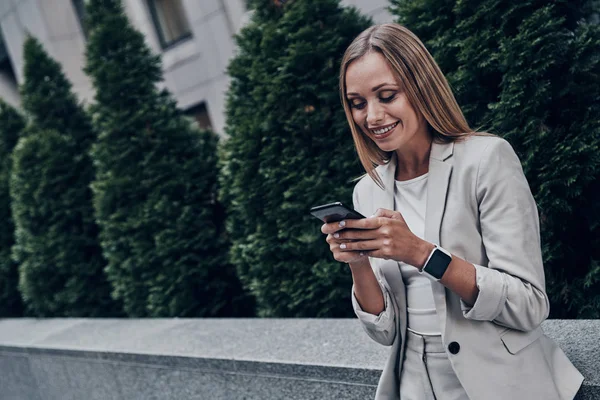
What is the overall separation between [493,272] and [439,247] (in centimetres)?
17

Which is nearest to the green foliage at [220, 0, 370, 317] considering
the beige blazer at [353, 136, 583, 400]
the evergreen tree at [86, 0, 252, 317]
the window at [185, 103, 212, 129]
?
the evergreen tree at [86, 0, 252, 317]

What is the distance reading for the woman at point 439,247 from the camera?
1.82 meters

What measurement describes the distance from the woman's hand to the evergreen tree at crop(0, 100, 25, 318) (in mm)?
7785

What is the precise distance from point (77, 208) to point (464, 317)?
20.2 feet

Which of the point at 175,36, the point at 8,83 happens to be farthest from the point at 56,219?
the point at 8,83

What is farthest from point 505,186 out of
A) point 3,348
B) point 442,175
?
point 3,348

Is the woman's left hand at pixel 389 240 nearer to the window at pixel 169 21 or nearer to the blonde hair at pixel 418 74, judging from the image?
the blonde hair at pixel 418 74

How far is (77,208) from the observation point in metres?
7.26

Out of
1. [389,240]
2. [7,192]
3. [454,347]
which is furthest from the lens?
[7,192]

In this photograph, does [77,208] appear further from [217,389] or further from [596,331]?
[596,331]

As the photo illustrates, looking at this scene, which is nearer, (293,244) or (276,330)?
(276,330)

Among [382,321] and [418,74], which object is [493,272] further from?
[418,74]

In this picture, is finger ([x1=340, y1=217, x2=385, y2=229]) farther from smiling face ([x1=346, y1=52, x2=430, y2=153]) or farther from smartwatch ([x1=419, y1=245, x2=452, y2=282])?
smiling face ([x1=346, y1=52, x2=430, y2=153])

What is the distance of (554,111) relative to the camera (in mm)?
3428
